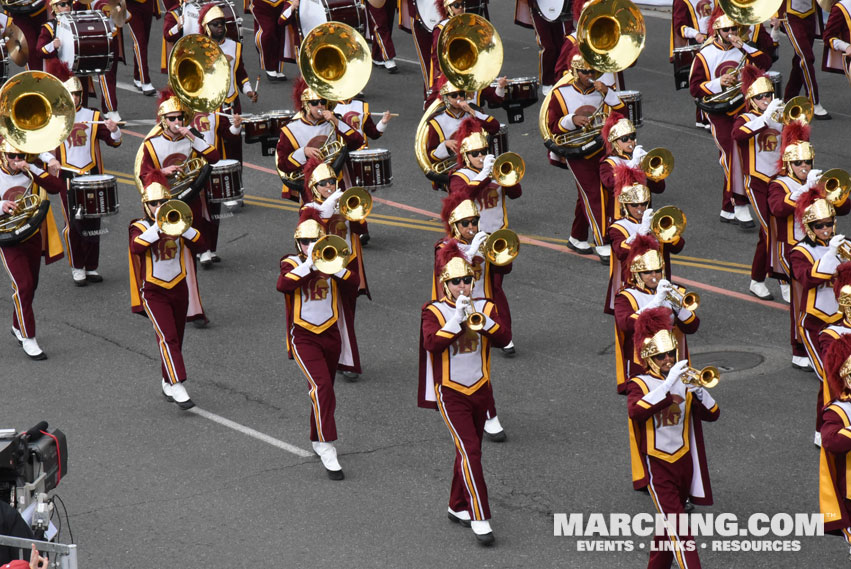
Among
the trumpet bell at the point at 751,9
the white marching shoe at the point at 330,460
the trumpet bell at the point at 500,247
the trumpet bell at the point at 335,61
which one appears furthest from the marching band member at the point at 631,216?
the trumpet bell at the point at 751,9

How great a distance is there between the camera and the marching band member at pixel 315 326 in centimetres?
1010

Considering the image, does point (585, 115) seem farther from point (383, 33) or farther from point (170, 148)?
point (383, 33)

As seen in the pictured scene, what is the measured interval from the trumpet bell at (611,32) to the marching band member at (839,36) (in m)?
2.22

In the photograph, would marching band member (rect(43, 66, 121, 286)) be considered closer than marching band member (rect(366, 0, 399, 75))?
Yes

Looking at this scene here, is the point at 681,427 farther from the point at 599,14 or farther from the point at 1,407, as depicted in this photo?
the point at 599,14

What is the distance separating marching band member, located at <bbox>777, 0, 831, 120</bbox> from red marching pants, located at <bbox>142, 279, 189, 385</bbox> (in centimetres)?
829

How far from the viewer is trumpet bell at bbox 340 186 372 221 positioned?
11.0 m

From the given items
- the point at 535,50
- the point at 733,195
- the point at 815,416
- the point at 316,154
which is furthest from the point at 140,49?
the point at 815,416

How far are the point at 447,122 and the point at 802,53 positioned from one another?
5260 mm

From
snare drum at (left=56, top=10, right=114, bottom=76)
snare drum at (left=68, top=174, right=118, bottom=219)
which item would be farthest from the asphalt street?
snare drum at (left=56, top=10, right=114, bottom=76)

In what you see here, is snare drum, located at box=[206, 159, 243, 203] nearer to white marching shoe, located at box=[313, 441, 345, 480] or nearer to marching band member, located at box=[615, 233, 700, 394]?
white marching shoe, located at box=[313, 441, 345, 480]

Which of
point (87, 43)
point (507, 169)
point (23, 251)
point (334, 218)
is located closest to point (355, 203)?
point (334, 218)

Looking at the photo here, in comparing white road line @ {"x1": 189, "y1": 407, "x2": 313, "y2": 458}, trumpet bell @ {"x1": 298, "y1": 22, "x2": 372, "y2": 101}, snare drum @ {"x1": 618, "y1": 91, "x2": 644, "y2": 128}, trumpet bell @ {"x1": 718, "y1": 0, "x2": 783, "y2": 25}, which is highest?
trumpet bell @ {"x1": 718, "y1": 0, "x2": 783, "y2": 25}

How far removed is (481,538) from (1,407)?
4114 mm
